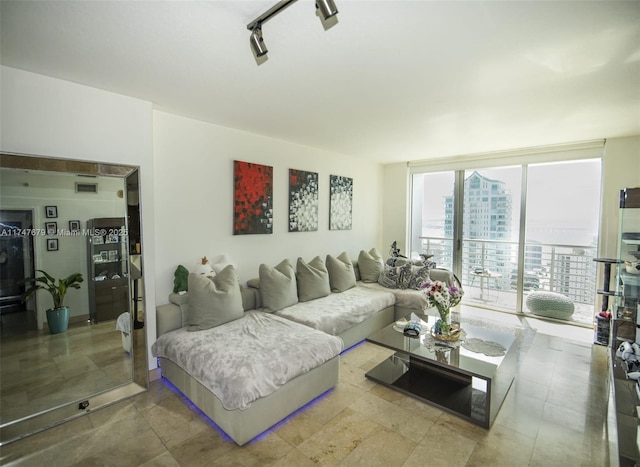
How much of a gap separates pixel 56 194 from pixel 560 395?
437cm

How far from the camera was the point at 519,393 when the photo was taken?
2656 mm

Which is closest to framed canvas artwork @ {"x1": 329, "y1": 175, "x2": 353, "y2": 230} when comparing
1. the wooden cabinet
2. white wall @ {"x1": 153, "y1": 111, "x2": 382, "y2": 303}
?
white wall @ {"x1": 153, "y1": 111, "x2": 382, "y2": 303}

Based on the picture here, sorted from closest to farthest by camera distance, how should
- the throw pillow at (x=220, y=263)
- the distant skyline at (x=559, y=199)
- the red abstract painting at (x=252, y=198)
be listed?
the throw pillow at (x=220, y=263) < the red abstract painting at (x=252, y=198) < the distant skyline at (x=559, y=199)

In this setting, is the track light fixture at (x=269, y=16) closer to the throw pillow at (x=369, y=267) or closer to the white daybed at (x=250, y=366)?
the white daybed at (x=250, y=366)

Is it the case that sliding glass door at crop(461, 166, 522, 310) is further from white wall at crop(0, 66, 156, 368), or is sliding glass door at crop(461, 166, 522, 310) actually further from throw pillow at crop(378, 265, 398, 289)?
white wall at crop(0, 66, 156, 368)

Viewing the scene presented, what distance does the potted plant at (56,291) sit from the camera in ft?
7.54

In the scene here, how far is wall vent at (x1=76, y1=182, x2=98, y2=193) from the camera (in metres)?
2.41

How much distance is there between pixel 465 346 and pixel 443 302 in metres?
0.44

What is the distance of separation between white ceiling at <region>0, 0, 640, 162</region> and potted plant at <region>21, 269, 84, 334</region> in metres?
1.50

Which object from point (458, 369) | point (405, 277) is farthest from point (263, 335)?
point (405, 277)

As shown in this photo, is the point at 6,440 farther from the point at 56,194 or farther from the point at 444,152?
the point at 444,152

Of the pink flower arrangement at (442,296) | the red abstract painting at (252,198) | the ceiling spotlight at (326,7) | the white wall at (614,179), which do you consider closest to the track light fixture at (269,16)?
the ceiling spotlight at (326,7)

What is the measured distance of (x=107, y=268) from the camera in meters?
2.58

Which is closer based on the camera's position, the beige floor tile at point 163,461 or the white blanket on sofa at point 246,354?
the beige floor tile at point 163,461
